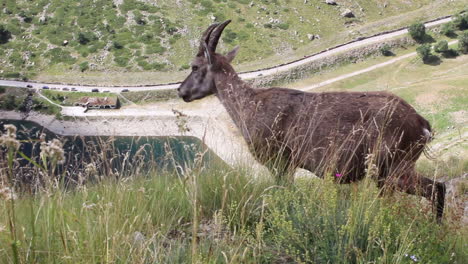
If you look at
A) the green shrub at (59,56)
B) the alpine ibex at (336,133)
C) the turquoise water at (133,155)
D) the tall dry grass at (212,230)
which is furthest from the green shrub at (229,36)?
the tall dry grass at (212,230)

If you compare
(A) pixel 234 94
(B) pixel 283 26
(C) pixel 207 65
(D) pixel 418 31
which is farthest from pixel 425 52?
(A) pixel 234 94

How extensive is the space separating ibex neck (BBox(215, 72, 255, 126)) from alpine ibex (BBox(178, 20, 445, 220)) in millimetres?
27

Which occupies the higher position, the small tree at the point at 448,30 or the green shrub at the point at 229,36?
the small tree at the point at 448,30

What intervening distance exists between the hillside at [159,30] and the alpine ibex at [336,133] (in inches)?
4077

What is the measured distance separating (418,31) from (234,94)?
10833 cm

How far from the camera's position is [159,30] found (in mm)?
139875

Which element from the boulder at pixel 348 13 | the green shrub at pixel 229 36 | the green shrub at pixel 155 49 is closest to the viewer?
the green shrub at pixel 229 36

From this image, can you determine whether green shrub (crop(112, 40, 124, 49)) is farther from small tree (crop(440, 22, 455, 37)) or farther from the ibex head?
the ibex head

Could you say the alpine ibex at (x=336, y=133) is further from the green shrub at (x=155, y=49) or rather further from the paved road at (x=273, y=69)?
the green shrub at (x=155, y=49)

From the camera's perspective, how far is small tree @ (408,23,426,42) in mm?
109625

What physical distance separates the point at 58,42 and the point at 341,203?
143733 mm

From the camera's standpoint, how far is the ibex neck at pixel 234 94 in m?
11.9

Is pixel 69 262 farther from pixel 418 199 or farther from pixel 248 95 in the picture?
pixel 248 95

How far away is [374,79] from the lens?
94625 millimetres
